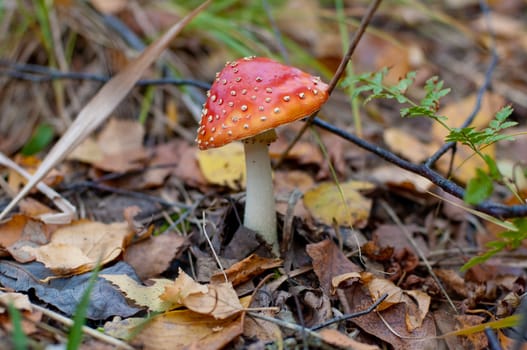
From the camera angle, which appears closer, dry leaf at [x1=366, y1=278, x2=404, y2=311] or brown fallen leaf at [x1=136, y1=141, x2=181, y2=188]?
dry leaf at [x1=366, y1=278, x2=404, y2=311]

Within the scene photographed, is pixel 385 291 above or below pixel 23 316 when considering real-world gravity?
below

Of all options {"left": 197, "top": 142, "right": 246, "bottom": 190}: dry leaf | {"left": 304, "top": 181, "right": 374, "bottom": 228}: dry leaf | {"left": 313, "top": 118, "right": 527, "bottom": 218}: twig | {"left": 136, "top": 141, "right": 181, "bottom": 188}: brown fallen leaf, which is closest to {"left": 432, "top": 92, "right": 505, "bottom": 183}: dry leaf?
{"left": 304, "top": 181, "right": 374, "bottom": 228}: dry leaf

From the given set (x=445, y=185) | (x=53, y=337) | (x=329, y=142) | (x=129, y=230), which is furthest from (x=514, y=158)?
(x=53, y=337)

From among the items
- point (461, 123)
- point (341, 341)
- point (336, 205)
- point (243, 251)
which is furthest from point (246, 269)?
point (461, 123)

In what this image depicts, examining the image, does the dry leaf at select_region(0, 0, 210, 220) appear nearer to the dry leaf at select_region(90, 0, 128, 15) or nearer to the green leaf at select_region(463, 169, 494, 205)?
the green leaf at select_region(463, 169, 494, 205)

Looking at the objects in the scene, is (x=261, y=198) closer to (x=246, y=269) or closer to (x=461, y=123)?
(x=246, y=269)

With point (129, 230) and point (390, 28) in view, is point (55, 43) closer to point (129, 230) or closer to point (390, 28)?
point (129, 230)
